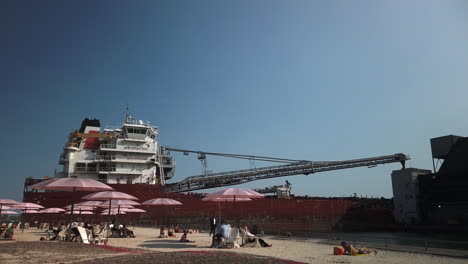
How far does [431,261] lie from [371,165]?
153ft

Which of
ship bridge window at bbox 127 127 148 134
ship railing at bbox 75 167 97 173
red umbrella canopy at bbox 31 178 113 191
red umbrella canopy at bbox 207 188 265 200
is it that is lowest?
red umbrella canopy at bbox 207 188 265 200

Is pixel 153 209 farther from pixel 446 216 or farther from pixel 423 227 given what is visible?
pixel 446 216

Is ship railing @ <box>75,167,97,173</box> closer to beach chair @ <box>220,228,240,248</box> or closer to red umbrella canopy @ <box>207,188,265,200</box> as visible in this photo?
red umbrella canopy @ <box>207,188,265,200</box>

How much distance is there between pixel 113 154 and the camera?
33.5 meters

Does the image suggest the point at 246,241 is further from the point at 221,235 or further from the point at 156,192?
the point at 156,192

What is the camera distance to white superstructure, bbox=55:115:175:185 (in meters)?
32.7

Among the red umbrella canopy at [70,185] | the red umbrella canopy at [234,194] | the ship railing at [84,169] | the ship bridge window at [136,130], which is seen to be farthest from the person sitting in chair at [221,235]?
the ship bridge window at [136,130]

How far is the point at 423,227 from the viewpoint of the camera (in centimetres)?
2975

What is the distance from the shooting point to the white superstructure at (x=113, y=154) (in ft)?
107

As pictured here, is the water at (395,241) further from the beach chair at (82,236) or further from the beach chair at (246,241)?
the beach chair at (82,236)

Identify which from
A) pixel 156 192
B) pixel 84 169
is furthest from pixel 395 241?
pixel 84 169

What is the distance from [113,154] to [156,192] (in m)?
6.69

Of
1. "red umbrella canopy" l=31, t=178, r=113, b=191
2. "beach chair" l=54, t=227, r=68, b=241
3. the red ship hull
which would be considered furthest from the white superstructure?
"red umbrella canopy" l=31, t=178, r=113, b=191

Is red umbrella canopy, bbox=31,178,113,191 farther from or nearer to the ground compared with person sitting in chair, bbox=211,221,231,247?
farther from the ground
